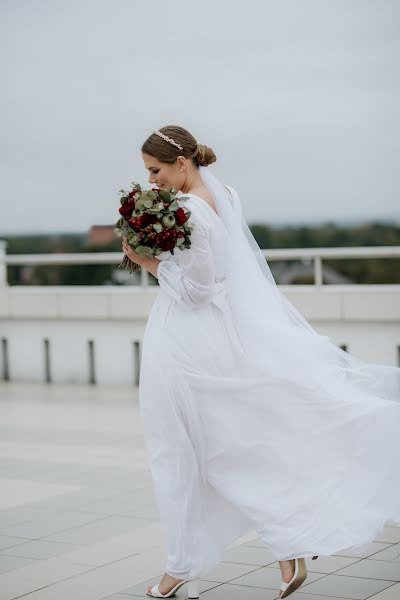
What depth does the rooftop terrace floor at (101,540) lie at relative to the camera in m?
4.59

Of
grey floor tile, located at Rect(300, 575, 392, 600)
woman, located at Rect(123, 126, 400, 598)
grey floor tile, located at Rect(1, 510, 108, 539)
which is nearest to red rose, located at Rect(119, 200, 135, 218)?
woman, located at Rect(123, 126, 400, 598)

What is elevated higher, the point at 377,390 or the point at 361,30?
the point at 361,30

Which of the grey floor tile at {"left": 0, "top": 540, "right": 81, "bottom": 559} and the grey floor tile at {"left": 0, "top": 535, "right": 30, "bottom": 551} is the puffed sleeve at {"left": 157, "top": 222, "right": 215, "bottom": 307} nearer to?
the grey floor tile at {"left": 0, "top": 540, "right": 81, "bottom": 559}

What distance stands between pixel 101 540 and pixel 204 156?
84.3 inches

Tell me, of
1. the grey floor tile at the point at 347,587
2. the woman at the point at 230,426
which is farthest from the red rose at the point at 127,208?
the grey floor tile at the point at 347,587

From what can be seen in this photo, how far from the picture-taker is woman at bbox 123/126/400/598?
14.5ft

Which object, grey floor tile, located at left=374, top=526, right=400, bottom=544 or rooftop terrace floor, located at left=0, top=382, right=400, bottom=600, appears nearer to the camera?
rooftop terrace floor, located at left=0, top=382, right=400, bottom=600

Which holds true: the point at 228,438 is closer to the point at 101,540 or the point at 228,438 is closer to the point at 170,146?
the point at 170,146

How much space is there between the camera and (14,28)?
61.5 feet

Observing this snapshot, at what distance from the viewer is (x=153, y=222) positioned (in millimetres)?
4383

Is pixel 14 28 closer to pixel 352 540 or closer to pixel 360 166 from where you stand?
pixel 360 166

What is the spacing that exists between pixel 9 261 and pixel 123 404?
138 inches

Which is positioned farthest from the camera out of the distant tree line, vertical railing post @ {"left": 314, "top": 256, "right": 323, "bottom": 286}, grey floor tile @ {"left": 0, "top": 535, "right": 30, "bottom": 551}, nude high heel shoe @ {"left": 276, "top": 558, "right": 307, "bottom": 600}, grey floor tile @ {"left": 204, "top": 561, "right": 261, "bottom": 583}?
the distant tree line

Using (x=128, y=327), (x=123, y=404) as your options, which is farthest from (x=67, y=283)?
(x=123, y=404)
